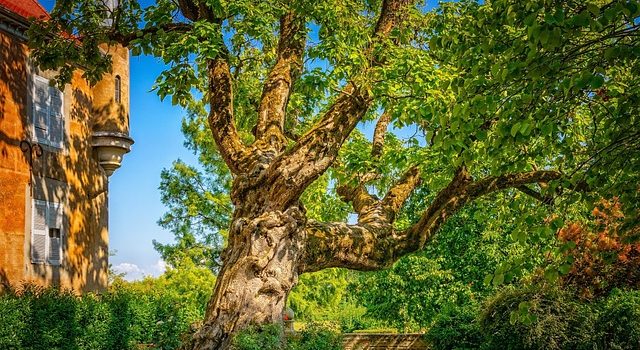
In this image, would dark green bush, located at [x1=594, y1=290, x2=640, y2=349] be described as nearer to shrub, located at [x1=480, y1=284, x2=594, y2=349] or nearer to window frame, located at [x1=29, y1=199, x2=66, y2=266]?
shrub, located at [x1=480, y1=284, x2=594, y2=349]

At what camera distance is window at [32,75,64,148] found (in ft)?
58.7

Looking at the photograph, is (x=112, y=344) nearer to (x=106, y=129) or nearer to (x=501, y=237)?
(x=106, y=129)

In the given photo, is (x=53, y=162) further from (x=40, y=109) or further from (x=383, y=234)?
(x=383, y=234)

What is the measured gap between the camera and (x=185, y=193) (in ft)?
108

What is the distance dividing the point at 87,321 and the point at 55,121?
6645 mm

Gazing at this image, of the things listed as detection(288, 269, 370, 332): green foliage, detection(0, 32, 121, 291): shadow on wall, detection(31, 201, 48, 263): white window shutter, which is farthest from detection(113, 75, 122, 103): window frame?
detection(288, 269, 370, 332): green foliage

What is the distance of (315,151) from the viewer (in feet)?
36.1

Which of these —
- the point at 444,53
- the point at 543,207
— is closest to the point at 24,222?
the point at 444,53

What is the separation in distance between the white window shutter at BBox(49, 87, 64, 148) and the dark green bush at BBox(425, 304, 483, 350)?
12791 millimetres

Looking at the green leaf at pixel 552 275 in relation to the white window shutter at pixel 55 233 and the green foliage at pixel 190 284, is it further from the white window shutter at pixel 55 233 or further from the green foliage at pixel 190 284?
the green foliage at pixel 190 284

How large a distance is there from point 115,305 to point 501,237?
17605mm

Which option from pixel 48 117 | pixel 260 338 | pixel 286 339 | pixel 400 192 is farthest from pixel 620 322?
pixel 48 117

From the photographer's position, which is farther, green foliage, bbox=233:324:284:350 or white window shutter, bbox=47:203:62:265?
white window shutter, bbox=47:203:62:265

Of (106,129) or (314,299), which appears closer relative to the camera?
(106,129)
